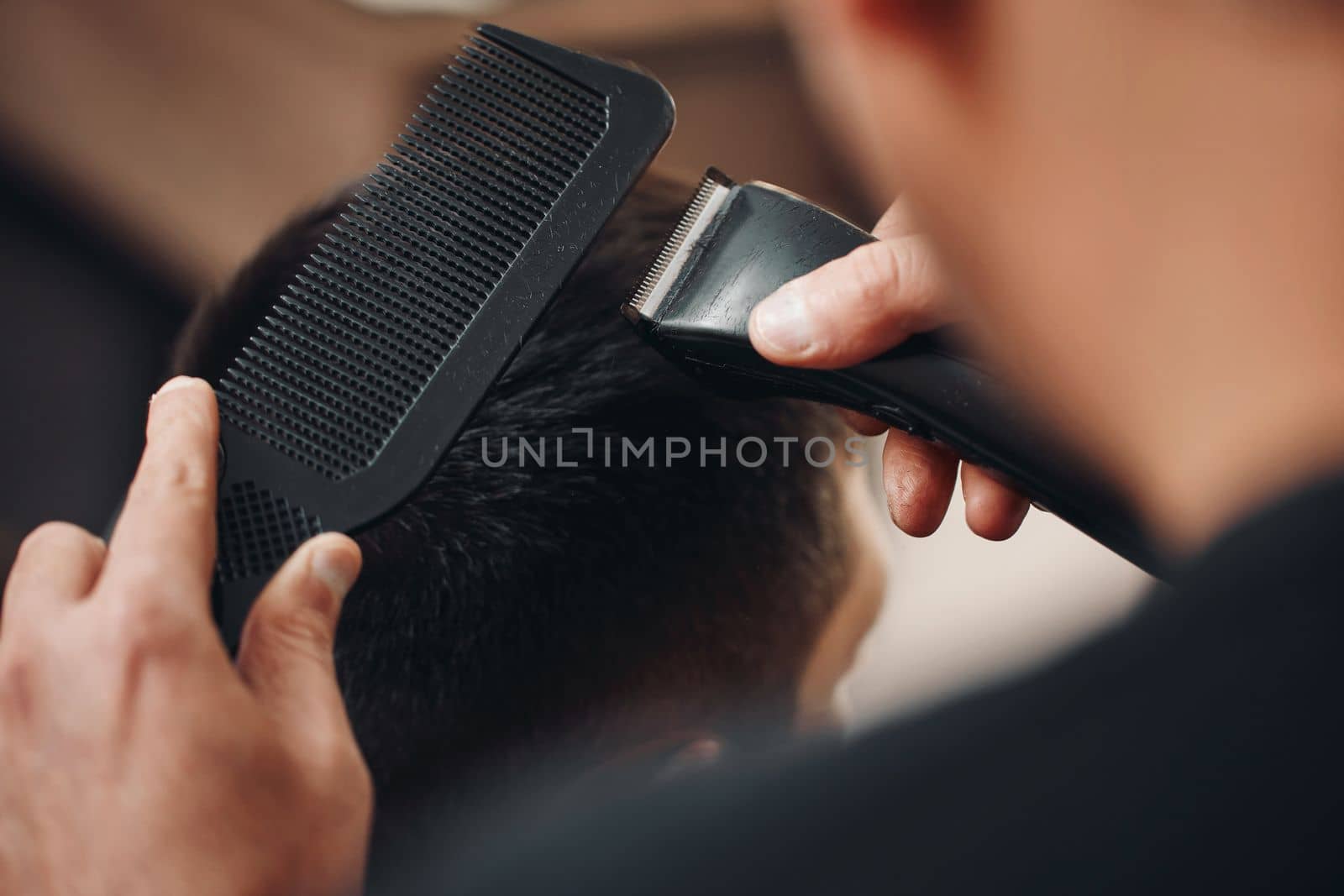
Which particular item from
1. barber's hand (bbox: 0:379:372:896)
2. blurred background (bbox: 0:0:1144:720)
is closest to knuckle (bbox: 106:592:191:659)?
barber's hand (bbox: 0:379:372:896)

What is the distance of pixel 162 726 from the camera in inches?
14.5

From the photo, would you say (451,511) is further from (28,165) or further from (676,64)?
(28,165)

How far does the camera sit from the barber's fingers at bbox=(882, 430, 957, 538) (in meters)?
0.62

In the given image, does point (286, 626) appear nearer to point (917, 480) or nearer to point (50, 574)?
point (50, 574)

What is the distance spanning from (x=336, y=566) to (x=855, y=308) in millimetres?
283

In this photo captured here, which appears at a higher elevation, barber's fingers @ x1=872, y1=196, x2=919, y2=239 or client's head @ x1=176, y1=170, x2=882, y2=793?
barber's fingers @ x1=872, y1=196, x2=919, y2=239

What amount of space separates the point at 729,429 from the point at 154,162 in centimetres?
95

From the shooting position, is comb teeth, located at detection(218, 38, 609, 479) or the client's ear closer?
comb teeth, located at detection(218, 38, 609, 479)

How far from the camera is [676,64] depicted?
1.12m

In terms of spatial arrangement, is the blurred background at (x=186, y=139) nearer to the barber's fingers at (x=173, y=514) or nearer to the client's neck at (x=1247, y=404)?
the barber's fingers at (x=173, y=514)

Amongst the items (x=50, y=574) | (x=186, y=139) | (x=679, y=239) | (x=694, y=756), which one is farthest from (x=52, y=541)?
(x=186, y=139)

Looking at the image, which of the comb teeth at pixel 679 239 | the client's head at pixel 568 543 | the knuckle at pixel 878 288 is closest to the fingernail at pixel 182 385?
the client's head at pixel 568 543

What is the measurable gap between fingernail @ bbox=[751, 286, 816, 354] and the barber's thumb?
0.23 metres

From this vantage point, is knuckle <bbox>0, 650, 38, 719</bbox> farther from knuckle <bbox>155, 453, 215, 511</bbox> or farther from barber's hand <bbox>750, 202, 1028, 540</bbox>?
barber's hand <bbox>750, 202, 1028, 540</bbox>
